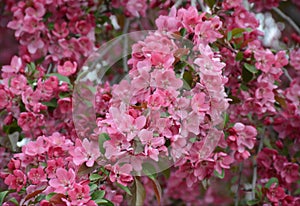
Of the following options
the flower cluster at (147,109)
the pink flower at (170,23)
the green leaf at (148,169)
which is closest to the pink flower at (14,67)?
the flower cluster at (147,109)

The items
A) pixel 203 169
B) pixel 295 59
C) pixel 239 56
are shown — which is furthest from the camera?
pixel 295 59

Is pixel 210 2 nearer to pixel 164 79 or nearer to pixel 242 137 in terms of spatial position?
pixel 242 137

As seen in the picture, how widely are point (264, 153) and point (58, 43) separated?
34.9 inches

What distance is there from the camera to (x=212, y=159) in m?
1.79

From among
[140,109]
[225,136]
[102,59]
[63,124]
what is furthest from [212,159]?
[102,59]

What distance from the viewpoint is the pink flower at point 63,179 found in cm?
148

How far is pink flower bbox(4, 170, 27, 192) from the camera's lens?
5.47ft

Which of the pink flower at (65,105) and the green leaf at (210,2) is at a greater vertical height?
the green leaf at (210,2)

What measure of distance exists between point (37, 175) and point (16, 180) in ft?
0.34

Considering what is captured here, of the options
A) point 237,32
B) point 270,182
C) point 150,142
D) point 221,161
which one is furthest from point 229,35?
point 150,142

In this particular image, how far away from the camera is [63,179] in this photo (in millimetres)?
1487

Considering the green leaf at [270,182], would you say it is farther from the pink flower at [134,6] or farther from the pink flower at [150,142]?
the pink flower at [134,6]

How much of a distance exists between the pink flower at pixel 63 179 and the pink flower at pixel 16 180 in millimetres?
207

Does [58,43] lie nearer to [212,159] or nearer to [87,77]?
[87,77]
